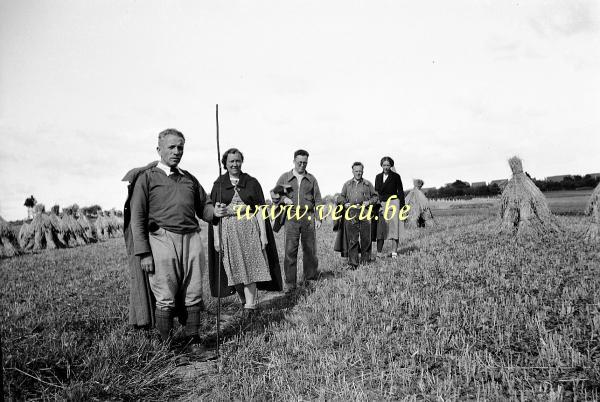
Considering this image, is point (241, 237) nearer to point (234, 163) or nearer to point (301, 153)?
point (234, 163)

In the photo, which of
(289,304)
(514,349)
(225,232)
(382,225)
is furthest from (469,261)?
(225,232)

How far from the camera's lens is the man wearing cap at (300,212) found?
7127mm

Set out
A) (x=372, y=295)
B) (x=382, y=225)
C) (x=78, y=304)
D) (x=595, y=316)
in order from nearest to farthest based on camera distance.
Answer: (x=595, y=316) < (x=372, y=295) < (x=78, y=304) < (x=382, y=225)

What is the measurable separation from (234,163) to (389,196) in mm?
5117

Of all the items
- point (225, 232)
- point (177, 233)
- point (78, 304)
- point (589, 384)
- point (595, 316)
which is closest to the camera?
point (589, 384)

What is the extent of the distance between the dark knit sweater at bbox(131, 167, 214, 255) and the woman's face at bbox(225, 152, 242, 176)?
121 cm

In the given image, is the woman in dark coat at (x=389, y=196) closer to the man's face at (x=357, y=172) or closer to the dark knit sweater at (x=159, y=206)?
the man's face at (x=357, y=172)

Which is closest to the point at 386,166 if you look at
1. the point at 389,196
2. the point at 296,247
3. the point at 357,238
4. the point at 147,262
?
the point at 389,196

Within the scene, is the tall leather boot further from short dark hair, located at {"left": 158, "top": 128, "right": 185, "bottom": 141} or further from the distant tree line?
the distant tree line

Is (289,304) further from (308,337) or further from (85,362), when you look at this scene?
(85,362)

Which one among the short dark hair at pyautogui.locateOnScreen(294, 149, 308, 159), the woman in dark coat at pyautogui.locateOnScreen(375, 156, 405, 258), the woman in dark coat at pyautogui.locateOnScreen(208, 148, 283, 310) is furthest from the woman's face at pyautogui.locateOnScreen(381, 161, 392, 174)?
the woman in dark coat at pyautogui.locateOnScreen(208, 148, 283, 310)

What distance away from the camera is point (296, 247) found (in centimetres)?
712

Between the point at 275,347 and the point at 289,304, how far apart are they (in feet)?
6.24

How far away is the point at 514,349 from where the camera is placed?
132 inches
